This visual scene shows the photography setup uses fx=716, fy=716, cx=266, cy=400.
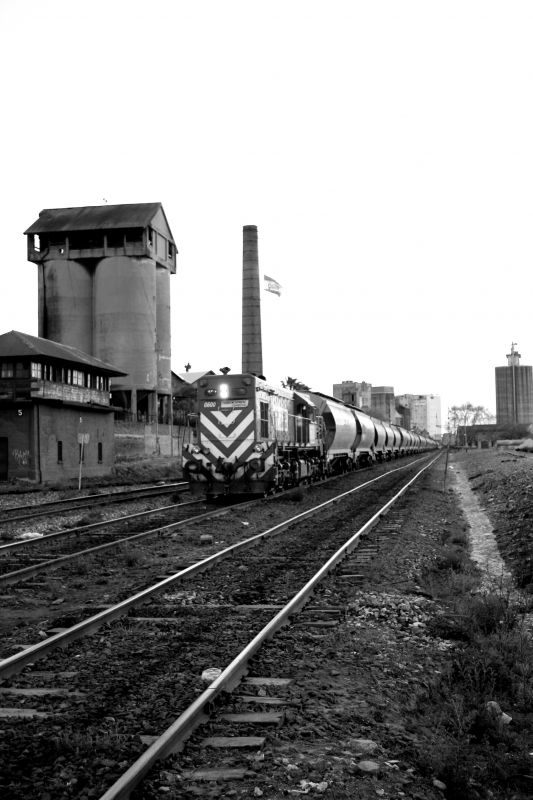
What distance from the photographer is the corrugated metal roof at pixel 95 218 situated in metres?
64.2

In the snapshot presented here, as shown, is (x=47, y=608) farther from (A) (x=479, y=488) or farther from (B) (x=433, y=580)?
(A) (x=479, y=488)

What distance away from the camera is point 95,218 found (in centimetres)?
6588

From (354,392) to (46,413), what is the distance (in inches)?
5366

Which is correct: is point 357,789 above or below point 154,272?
below

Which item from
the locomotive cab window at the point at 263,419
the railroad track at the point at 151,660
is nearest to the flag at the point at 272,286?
the locomotive cab window at the point at 263,419

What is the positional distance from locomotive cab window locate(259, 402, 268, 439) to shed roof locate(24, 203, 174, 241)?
149 ft

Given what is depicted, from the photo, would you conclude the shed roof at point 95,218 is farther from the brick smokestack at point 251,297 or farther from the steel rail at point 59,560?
the steel rail at point 59,560

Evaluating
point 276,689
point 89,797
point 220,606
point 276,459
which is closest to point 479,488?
point 276,459

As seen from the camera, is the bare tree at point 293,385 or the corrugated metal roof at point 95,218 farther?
the corrugated metal roof at point 95,218

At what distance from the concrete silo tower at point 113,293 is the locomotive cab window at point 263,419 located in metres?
38.8

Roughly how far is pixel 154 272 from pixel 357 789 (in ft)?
208

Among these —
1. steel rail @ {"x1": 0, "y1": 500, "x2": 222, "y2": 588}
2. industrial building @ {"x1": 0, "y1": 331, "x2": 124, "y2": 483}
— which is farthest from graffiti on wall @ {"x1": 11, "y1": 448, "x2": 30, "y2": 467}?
steel rail @ {"x1": 0, "y1": 500, "x2": 222, "y2": 588}

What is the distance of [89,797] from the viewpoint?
150 inches

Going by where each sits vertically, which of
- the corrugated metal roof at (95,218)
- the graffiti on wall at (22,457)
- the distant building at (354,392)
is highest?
the corrugated metal roof at (95,218)
